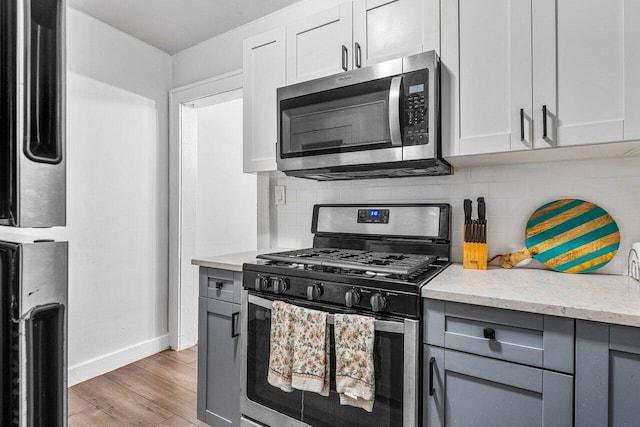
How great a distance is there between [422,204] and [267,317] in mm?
970

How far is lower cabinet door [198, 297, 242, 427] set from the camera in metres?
1.85

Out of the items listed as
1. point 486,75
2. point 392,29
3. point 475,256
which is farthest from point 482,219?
point 392,29

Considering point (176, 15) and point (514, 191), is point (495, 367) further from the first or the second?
point (176, 15)

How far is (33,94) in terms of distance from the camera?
0.34 meters

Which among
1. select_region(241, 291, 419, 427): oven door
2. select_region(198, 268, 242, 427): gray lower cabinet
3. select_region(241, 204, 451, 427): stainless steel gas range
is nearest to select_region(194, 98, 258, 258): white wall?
select_region(198, 268, 242, 427): gray lower cabinet

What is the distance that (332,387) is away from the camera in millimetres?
1479

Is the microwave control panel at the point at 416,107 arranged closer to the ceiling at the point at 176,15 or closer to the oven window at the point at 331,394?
the oven window at the point at 331,394

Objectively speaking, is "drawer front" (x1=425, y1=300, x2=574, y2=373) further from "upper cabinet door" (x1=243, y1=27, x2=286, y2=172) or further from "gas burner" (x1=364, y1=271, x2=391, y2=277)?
"upper cabinet door" (x1=243, y1=27, x2=286, y2=172)

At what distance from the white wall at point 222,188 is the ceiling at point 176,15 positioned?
0.69 metres

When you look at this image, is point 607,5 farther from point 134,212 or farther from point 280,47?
point 134,212

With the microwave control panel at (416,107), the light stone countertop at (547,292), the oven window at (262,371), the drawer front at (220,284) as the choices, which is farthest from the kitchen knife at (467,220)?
the drawer front at (220,284)

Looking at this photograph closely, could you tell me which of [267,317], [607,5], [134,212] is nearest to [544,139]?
[607,5]

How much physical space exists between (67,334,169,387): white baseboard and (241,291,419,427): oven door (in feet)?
4.83

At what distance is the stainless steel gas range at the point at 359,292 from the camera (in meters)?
1.34
